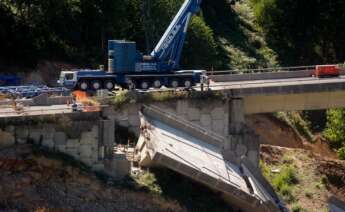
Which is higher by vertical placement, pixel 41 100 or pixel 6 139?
pixel 41 100

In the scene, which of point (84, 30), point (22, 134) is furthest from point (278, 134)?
point (22, 134)

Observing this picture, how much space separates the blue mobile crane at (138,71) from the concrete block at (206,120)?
248 cm

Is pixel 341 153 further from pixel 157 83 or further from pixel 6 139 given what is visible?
pixel 6 139

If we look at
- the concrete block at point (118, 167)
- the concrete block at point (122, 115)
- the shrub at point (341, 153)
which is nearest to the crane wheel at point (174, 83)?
the concrete block at point (122, 115)

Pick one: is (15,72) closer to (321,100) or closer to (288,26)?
(321,100)

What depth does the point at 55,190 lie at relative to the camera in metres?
26.8

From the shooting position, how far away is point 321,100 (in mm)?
40406

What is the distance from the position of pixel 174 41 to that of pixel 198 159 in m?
10.2

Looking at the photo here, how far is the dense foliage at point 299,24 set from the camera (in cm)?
7206

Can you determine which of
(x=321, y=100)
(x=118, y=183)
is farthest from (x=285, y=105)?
(x=118, y=183)

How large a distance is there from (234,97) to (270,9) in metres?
36.8

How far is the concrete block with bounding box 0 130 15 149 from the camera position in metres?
27.8

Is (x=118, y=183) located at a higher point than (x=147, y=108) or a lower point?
lower

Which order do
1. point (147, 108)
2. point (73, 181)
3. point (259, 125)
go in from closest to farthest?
point (73, 181) → point (147, 108) → point (259, 125)
